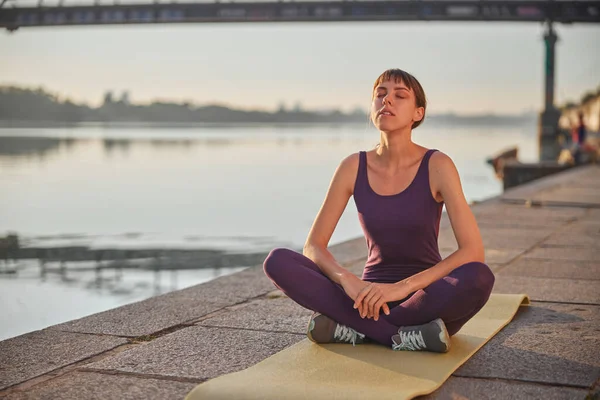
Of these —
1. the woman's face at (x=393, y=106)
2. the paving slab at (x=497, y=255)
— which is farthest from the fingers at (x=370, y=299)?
the paving slab at (x=497, y=255)

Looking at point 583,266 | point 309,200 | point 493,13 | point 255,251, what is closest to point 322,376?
point 583,266

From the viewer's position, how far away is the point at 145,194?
830 inches

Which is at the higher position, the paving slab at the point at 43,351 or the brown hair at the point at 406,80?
the brown hair at the point at 406,80

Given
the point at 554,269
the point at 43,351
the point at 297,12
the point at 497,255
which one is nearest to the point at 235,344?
the point at 43,351

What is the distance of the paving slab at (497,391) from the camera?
125 inches

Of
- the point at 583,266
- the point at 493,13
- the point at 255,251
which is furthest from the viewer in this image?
the point at 493,13

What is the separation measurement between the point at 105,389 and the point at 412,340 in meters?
1.18

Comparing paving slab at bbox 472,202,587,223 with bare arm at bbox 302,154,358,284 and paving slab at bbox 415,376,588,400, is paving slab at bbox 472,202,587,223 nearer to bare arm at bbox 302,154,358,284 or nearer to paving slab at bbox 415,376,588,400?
bare arm at bbox 302,154,358,284

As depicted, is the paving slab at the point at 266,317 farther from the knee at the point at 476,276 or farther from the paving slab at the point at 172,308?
the knee at the point at 476,276

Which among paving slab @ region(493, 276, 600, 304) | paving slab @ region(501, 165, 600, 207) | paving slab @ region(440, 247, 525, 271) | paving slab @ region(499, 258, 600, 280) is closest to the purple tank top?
paving slab @ region(493, 276, 600, 304)

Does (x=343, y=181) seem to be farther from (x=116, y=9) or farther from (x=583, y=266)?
(x=116, y=9)

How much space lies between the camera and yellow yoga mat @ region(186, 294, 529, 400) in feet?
10.0

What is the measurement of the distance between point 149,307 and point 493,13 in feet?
201

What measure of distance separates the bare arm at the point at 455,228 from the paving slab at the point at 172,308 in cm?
131
